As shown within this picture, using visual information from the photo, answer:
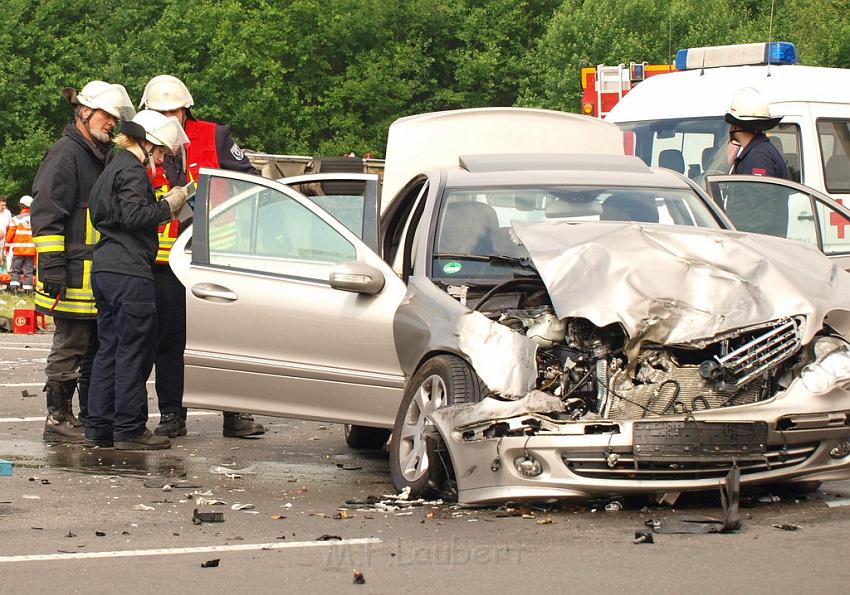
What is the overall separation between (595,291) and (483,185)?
1.51 m

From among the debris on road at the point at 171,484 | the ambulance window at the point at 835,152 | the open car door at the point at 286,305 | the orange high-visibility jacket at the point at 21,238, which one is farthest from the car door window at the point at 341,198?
the orange high-visibility jacket at the point at 21,238

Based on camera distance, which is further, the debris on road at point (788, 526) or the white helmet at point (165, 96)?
the white helmet at point (165, 96)

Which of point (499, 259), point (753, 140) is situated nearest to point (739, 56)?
point (753, 140)

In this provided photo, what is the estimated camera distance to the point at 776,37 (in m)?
46.8

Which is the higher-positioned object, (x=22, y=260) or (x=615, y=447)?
(x=615, y=447)

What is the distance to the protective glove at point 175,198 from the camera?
9.00 metres

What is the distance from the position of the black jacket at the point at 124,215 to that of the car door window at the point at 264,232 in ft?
1.39

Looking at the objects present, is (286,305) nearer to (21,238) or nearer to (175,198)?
(175,198)

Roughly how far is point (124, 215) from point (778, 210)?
13.0 feet

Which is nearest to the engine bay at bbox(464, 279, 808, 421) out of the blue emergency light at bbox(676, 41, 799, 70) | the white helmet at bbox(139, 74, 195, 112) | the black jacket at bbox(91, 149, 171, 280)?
the black jacket at bbox(91, 149, 171, 280)

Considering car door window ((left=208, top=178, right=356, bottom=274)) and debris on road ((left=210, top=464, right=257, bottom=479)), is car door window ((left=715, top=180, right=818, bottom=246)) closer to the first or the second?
car door window ((left=208, top=178, right=356, bottom=274))

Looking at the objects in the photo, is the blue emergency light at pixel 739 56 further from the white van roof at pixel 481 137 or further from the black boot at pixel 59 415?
the black boot at pixel 59 415

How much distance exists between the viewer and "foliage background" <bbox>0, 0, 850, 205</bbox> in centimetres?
5091

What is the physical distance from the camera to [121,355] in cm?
898
